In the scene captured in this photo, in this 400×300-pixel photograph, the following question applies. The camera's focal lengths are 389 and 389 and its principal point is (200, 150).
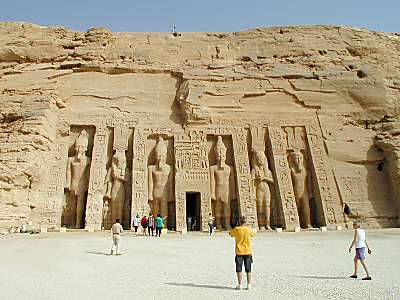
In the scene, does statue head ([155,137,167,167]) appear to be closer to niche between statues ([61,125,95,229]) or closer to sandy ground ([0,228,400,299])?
niche between statues ([61,125,95,229])

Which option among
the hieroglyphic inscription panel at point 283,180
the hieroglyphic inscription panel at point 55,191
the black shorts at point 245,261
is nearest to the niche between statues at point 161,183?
the hieroglyphic inscription panel at point 55,191

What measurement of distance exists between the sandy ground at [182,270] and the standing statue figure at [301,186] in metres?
4.95

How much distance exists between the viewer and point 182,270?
22.5 ft

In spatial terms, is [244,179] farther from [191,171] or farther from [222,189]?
[191,171]

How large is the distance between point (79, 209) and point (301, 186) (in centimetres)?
923

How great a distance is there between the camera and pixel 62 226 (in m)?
15.5

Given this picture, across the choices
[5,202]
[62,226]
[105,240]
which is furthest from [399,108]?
[5,202]

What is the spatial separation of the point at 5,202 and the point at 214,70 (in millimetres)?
10868

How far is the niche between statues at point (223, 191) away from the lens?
16.0 meters

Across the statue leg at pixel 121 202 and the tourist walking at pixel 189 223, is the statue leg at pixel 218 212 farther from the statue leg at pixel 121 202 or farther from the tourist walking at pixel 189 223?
the statue leg at pixel 121 202

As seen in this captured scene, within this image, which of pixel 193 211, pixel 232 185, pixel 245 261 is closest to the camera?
pixel 245 261

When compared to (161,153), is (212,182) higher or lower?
lower

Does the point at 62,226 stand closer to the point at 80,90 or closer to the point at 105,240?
the point at 105,240

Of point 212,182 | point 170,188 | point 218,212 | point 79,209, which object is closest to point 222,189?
point 212,182
